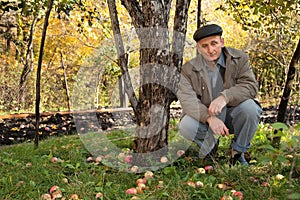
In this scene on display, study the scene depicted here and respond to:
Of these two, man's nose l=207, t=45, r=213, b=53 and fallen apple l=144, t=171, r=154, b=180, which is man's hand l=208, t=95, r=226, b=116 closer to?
man's nose l=207, t=45, r=213, b=53

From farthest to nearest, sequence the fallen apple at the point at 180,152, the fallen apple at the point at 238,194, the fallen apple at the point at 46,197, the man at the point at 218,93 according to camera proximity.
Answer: the fallen apple at the point at 180,152, the man at the point at 218,93, the fallen apple at the point at 46,197, the fallen apple at the point at 238,194

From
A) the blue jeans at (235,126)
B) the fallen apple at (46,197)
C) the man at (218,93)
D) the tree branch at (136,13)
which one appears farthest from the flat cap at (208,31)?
the fallen apple at (46,197)

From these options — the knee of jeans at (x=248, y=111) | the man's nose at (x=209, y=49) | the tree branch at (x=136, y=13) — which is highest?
the tree branch at (x=136, y=13)

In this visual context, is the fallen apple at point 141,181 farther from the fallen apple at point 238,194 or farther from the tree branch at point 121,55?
the tree branch at point 121,55

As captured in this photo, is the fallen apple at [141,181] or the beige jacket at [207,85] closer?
the fallen apple at [141,181]

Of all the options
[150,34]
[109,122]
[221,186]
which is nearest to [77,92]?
[109,122]

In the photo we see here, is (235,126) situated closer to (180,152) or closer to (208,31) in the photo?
(180,152)

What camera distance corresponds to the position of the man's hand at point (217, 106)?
2.71m

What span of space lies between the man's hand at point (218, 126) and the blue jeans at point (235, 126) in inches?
8.1

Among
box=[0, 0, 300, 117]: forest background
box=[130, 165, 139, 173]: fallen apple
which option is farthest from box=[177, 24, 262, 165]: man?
box=[0, 0, 300, 117]: forest background

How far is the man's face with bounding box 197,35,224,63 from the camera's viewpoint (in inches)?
110

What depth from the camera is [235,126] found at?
291 centimetres

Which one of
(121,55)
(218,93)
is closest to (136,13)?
(121,55)

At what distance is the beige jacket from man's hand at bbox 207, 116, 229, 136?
70mm
